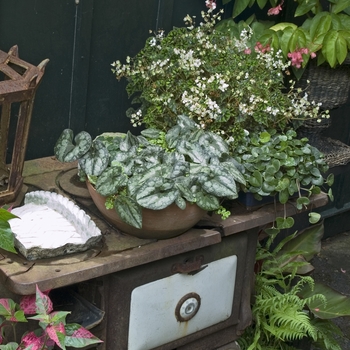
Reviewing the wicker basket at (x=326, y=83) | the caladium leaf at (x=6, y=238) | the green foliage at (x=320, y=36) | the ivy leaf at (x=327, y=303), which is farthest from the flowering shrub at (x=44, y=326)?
the wicker basket at (x=326, y=83)

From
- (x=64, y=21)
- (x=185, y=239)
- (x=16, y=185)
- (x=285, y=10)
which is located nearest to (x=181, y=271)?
(x=185, y=239)

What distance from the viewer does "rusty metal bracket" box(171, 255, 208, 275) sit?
2990 mm

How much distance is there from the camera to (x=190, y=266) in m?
3.02

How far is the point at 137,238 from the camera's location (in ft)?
9.52

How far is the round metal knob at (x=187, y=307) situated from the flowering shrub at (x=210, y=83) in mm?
740

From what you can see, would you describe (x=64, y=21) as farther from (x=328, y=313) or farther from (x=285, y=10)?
(x=328, y=313)

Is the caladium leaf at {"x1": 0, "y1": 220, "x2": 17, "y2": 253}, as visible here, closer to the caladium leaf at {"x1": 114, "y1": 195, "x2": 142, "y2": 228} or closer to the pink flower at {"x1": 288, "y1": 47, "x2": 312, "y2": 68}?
the caladium leaf at {"x1": 114, "y1": 195, "x2": 142, "y2": 228}

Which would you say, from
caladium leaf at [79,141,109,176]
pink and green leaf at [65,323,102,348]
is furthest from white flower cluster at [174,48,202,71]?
pink and green leaf at [65,323,102,348]

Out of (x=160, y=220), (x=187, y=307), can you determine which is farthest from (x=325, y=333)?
(x=160, y=220)

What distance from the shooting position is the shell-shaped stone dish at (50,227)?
266 cm

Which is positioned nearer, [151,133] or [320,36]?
[151,133]

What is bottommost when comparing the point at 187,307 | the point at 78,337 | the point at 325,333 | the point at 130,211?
the point at 325,333

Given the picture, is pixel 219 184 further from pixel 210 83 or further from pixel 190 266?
pixel 210 83

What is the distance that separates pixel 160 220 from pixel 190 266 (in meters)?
0.34
